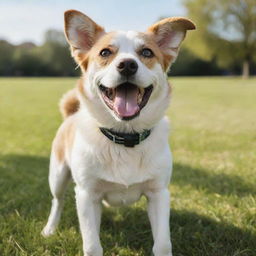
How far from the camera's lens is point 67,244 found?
2.96 m

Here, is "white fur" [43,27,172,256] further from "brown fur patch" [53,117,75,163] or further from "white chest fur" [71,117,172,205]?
"brown fur patch" [53,117,75,163]

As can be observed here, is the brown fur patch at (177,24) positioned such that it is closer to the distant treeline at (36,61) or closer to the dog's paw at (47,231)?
the dog's paw at (47,231)

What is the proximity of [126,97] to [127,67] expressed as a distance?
A: 9.3 inches

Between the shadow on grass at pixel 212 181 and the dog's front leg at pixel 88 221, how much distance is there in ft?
5.83

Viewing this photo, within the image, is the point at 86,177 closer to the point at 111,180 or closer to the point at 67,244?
the point at 111,180

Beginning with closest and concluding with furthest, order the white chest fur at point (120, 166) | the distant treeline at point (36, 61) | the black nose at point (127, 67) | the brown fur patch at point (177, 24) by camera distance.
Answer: the black nose at point (127, 67)
the white chest fur at point (120, 166)
the brown fur patch at point (177, 24)
the distant treeline at point (36, 61)

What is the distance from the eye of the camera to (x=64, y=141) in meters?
3.50

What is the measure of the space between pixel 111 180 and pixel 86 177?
0.62 feet

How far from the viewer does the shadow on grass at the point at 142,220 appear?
2949 millimetres

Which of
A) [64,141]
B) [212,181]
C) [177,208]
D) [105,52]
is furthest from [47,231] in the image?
[212,181]

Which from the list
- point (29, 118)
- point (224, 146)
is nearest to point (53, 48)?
point (29, 118)

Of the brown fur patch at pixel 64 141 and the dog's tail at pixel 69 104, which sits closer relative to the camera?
the brown fur patch at pixel 64 141

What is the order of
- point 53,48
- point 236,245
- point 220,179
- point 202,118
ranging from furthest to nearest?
point 53,48
point 202,118
point 220,179
point 236,245

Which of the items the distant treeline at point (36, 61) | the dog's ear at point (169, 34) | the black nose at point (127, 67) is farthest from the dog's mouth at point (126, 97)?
the distant treeline at point (36, 61)
